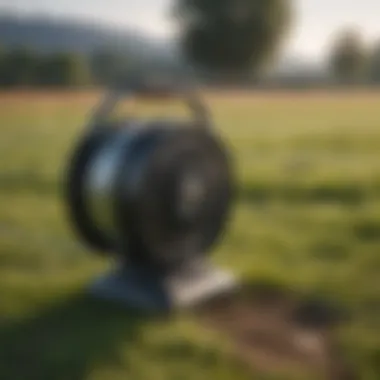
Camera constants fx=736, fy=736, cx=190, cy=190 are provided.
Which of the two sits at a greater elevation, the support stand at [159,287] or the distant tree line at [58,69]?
the distant tree line at [58,69]

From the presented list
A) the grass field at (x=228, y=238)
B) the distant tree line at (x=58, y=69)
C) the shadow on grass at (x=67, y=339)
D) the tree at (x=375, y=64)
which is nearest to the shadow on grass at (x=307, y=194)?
the grass field at (x=228, y=238)

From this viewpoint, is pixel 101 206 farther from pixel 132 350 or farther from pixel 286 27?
pixel 286 27

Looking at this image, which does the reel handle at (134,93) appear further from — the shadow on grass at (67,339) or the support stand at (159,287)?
the shadow on grass at (67,339)

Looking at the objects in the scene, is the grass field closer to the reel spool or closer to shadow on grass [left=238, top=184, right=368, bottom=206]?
shadow on grass [left=238, top=184, right=368, bottom=206]

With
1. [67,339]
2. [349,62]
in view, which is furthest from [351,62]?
[67,339]

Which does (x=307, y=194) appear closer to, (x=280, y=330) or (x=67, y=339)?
(x=280, y=330)

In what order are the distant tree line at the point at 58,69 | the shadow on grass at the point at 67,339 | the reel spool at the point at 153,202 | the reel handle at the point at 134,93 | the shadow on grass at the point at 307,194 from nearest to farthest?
1. the shadow on grass at the point at 67,339
2. the reel spool at the point at 153,202
3. the reel handle at the point at 134,93
4. the distant tree line at the point at 58,69
5. the shadow on grass at the point at 307,194

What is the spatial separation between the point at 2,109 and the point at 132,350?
59.1 inches

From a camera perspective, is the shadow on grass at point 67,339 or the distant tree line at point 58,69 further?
the distant tree line at point 58,69

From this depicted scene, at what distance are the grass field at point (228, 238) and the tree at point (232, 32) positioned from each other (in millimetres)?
408

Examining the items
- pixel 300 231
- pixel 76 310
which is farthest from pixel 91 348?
pixel 300 231

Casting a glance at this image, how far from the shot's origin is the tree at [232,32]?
2.85 m

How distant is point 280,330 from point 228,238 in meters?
0.82

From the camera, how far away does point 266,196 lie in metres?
3.60
